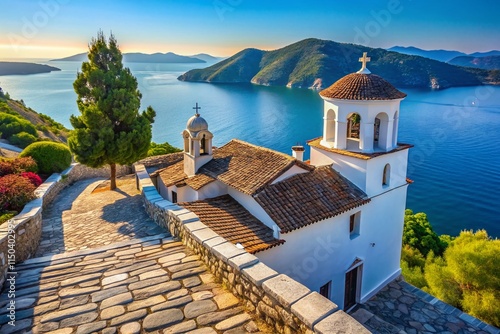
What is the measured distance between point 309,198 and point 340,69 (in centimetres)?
8983

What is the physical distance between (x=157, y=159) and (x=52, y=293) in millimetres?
12222

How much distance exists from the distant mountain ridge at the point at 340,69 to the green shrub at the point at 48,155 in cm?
7824

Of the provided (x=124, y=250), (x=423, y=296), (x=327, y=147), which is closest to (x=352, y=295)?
(x=423, y=296)

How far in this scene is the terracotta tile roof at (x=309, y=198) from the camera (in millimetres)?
9320

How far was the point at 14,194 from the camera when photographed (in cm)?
824

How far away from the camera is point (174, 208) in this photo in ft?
24.3

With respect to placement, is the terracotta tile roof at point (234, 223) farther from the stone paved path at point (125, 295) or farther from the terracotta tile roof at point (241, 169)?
the stone paved path at point (125, 295)

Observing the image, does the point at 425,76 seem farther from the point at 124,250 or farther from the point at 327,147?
the point at 124,250

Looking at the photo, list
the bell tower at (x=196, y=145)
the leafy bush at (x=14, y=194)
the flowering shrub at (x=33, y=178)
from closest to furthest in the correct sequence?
the leafy bush at (x=14, y=194), the flowering shrub at (x=33, y=178), the bell tower at (x=196, y=145)

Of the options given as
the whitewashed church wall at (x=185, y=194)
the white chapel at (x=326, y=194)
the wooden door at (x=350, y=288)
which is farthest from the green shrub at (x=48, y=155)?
the wooden door at (x=350, y=288)

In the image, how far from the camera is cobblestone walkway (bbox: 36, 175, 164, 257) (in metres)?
8.23

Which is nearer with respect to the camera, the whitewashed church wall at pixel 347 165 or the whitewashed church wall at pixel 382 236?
the whitewashed church wall at pixel 347 165

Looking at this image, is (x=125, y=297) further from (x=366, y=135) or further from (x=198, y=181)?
(x=366, y=135)

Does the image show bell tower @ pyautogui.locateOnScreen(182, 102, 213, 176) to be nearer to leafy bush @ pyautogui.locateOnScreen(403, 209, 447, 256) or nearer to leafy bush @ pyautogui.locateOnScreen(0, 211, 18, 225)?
leafy bush @ pyautogui.locateOnScreen(0, 211, 18, 225)
